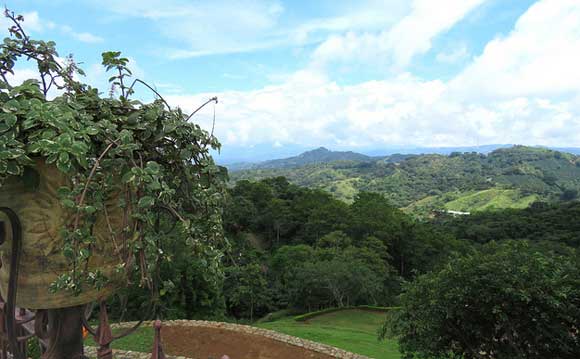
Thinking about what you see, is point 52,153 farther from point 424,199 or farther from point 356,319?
point 424,199

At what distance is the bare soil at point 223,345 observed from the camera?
25.8 ft

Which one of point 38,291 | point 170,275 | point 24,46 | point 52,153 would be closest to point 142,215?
point 52,153

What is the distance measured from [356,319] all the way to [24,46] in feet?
52.8

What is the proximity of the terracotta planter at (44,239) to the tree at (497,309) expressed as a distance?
556cm

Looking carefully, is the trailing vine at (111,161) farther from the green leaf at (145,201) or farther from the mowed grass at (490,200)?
the mowed grass at (490,200)

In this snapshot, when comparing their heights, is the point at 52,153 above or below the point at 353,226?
above

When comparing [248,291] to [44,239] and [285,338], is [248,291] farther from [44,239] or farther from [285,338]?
[44,239]

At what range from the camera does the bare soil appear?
7867 millimetres

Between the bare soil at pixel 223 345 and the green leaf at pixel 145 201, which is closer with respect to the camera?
the green leaf at pixel 145 201

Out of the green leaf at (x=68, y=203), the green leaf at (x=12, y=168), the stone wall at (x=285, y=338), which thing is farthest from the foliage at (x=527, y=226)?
the green leaf at (x=12, y=168)

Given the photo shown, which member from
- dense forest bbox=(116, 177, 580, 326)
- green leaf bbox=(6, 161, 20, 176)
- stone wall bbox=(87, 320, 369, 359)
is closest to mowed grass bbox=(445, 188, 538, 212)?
dense forest bbox=(116, 177, 580, 326)

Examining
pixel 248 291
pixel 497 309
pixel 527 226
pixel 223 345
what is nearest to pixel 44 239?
pixel 497 309

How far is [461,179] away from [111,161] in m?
104

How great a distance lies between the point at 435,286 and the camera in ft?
20.0
